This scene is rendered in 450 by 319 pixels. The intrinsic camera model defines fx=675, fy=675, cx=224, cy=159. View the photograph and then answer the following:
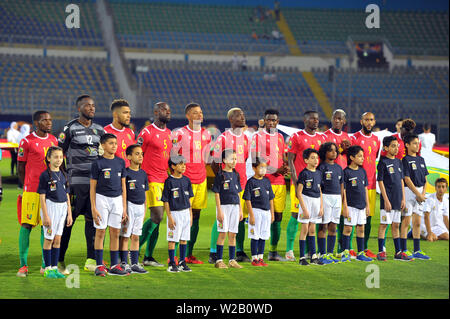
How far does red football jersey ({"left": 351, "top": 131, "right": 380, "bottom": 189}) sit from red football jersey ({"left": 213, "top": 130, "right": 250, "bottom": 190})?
1466 mm

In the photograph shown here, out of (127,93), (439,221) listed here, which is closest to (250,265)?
(439,221)

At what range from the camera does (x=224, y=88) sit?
110 feet

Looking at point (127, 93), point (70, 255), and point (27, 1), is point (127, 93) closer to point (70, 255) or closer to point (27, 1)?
point (27, 1)

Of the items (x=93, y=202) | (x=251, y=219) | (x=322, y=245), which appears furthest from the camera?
(x=322, y=245)

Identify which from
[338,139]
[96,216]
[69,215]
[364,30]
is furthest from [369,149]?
[364,30]

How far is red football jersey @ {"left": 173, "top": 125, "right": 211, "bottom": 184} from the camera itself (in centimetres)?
804

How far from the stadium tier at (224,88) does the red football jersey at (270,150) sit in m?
21.2

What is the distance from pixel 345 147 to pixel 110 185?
3187mm

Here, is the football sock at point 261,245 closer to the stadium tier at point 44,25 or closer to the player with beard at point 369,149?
the player with beard at point 369,149

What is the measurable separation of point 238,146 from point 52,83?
24776mm

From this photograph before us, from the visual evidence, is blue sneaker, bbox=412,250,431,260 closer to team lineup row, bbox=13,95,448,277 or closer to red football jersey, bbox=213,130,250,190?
team lineup row, bbox=13,95,448,277

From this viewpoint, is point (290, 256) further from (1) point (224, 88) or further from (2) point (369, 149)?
(1) point (224, 88)

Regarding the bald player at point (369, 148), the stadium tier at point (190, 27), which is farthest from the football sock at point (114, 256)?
the stadium tier at point (190, 27)

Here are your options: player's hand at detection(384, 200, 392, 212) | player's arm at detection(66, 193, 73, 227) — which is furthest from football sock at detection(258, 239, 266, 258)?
player's arm at detection(66, 193, 73, 227)
